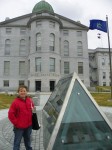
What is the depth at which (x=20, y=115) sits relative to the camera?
4430 millimetres

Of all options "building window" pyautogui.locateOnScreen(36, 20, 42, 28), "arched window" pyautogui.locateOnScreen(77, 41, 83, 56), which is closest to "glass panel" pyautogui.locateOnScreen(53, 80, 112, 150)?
"building window" pyautogui.locateOnScreen(36, 20, 42, 28)

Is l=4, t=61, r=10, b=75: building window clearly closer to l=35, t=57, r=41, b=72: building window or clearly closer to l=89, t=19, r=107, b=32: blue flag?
l=35, t=57, r=41, b=72: building window

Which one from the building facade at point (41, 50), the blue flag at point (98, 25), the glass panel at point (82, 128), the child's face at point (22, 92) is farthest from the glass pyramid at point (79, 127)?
the building facade at point (41, 50)

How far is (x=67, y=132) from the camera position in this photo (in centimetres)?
356

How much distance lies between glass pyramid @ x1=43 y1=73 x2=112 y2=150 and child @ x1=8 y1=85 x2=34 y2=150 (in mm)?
947

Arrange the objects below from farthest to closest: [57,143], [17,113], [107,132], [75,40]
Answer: [75,40]
[17,113]
[107,132]
[57,143]

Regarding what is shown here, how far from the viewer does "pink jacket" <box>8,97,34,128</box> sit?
4.35m

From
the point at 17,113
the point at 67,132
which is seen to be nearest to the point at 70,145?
the point at 67,132

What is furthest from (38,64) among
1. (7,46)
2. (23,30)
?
(23,30)

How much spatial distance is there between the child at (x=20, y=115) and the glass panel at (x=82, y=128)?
122 cm

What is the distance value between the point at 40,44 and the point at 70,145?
A: 4031 centimetres

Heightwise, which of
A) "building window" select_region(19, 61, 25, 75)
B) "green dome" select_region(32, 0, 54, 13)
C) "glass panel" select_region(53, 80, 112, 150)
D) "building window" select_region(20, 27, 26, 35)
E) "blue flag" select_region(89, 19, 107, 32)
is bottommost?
"glass panel" select_region(53, 80, 112, 150)

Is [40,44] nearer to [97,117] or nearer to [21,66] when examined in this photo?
[21,66]

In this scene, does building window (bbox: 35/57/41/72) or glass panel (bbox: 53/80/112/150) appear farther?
building window (bbox: 35/57/41/72)
